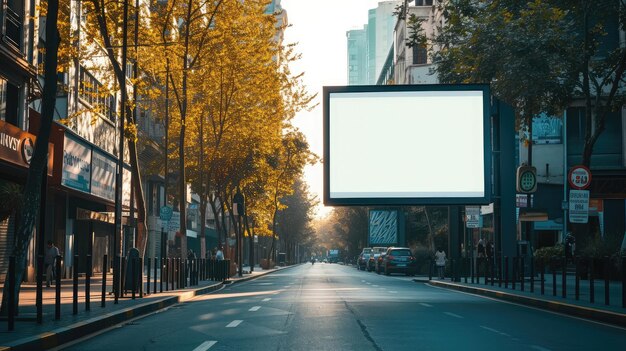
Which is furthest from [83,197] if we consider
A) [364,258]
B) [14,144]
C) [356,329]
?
[364,258]

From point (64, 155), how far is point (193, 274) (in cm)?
611

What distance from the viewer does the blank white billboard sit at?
2744 cm

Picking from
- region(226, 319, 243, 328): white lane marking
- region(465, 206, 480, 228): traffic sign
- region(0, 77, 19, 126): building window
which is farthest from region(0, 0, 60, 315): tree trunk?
region(465, 206, 480, 228): traffic sign

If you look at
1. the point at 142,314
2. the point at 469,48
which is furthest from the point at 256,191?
the point at 142,314

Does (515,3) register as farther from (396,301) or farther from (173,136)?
(173,136)

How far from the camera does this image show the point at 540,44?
96.9 ft

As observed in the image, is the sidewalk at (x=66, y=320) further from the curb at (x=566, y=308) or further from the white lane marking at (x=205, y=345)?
the curb at (x=566, y=308)

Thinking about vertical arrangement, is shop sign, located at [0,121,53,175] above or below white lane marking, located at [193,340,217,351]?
above

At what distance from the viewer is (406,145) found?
2780 cm

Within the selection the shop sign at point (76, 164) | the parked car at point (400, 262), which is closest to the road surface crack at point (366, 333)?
the shop sign at point (76, 164)

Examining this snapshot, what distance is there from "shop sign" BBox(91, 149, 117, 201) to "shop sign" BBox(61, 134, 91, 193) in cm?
105

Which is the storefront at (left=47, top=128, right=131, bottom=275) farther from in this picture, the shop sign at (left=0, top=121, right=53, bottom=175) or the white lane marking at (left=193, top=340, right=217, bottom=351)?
the white lane marking at (left=193, top=340, right=217, bottom=351)

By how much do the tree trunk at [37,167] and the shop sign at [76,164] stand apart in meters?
17.3

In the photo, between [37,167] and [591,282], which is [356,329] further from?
[591,282]
